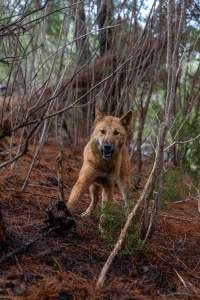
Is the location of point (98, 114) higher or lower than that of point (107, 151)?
higher

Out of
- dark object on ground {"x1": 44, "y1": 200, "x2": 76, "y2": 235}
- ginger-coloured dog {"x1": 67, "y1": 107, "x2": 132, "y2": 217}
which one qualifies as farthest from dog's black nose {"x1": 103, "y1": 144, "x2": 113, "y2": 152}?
dark object on ground {"x1": 44, "y1": 200, "x2": 76, "y2": 235}

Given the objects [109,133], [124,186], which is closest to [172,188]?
[124,186]

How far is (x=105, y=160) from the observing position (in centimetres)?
636

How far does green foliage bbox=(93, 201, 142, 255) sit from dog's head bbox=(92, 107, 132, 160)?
1.68 m

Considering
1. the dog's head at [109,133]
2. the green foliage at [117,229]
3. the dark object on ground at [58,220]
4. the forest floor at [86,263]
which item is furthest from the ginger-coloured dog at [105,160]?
the green foliage at [117,229]

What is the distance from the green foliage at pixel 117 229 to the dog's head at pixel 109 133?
1680 mm

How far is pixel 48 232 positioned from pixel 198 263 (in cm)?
129

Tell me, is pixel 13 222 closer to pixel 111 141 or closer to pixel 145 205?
pixel 145 205

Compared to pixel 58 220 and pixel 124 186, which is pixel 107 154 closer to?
pixel 124 186

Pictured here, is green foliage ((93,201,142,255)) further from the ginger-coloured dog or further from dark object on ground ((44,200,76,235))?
the ginger-coloured dog

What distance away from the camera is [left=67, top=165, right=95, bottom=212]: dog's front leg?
610cm

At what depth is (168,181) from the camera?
5570mm

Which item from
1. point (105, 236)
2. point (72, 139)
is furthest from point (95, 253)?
point (72, 139)

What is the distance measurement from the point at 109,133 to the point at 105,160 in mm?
322
